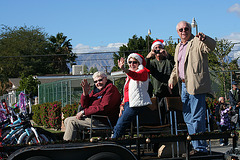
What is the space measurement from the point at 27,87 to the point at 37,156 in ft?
→ 128

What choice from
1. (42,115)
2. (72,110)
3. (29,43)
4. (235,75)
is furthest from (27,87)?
(29,43)

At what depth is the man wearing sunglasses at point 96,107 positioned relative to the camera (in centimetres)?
605

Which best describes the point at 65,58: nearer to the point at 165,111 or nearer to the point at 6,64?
the point at 6,64

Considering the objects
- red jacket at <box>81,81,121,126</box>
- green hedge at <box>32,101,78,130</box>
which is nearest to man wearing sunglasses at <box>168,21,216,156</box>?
red jacket at <box>81,81,121,126</box>

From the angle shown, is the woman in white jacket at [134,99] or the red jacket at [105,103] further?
the red jacket at [105,103]

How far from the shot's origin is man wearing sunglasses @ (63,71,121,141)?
6.05 metres

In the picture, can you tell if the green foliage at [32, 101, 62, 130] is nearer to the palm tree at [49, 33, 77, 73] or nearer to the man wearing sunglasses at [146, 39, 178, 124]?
the man wearing sunglasses at [146, 39, 178, 124]

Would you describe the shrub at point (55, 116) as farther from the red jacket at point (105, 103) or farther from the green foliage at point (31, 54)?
the green foliage at point (31, 54)

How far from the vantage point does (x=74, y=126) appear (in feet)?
19.8

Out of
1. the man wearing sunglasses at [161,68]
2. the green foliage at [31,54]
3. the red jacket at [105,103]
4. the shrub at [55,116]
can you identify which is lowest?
the shrub at [55,116]

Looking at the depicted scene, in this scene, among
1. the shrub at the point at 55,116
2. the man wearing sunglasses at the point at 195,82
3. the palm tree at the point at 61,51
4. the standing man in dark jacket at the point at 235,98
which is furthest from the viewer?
the palm tree at the point at 61,51

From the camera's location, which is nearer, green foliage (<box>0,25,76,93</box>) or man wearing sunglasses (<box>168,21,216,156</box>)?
man wearing sunglasses (<box>168,21,216,156</box>)

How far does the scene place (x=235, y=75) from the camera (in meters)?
15.4

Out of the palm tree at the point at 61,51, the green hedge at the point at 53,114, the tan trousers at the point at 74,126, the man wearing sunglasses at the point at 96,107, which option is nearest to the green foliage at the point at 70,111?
the green hedge at the point at 53,114
